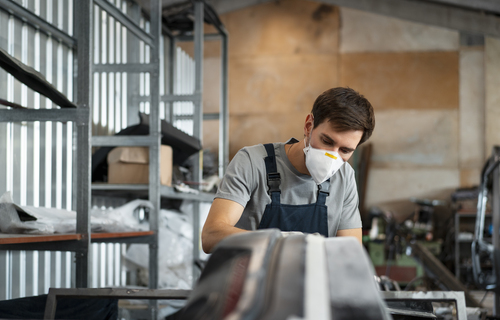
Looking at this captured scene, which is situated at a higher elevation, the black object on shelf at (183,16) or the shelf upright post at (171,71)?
the black object on shelf at (183,16)

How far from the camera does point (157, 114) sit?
3879 mm

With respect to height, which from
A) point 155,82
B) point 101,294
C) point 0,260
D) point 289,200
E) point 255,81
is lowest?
point 0,260

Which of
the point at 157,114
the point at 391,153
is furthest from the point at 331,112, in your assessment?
the point at 391,153

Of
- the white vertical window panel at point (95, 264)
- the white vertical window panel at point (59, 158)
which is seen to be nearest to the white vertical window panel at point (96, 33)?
the white vertical window panel at point (59, 158)

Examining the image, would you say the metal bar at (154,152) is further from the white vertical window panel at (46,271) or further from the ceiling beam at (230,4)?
the ceiling beam at (230,4)

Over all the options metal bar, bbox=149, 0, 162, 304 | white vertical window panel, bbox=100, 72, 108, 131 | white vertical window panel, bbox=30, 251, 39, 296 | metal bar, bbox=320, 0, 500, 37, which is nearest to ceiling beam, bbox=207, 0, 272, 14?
metal bar, bbox=320, 0, 500, 37

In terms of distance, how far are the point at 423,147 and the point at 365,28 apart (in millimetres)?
2317

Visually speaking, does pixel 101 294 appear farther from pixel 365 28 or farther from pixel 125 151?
pixel 365 28

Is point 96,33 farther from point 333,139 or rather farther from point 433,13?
point 433,13

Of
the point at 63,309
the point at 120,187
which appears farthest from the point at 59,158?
the point at 63,309

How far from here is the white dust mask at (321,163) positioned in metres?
1.89

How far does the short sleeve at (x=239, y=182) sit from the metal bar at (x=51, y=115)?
927mm

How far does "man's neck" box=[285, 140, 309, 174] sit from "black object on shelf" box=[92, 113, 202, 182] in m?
2.03

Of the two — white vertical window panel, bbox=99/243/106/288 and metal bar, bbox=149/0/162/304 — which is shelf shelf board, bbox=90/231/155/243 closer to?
metal bar, bbox=149/0/162/304
